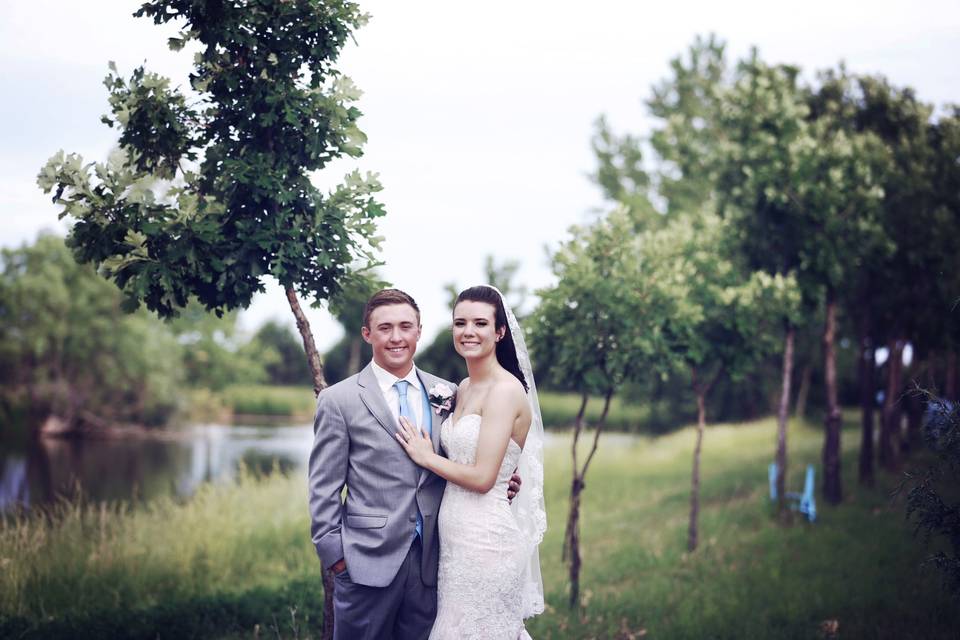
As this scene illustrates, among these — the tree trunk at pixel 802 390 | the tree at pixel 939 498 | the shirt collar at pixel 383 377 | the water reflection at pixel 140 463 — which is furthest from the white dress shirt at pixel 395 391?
the tree trunk at pixel 802 390

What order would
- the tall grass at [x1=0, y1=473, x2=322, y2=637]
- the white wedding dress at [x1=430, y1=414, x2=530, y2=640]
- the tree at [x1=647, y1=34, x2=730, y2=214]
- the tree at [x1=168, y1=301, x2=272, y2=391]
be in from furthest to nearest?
1. the tree at [x1=168, y1=301, x2=272, y2=391]
2. the tree at [x1=647, y1=34, x2=730, y2=214]
3. the tall grass at [x1=0, y1=473, x2=322, y2=637]
4. the white wedding dress at [x1=430, y1=414, x2=530, y2=640]

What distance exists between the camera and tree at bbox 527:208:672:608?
806cm

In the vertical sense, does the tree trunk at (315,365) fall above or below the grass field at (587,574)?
above

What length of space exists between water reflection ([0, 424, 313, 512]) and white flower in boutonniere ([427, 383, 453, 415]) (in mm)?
8417

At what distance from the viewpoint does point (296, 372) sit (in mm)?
53000

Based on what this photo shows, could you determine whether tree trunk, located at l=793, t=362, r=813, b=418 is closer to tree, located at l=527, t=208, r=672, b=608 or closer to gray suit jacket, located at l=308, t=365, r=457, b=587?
tree, located at l=527, t=208, r=672, b=608

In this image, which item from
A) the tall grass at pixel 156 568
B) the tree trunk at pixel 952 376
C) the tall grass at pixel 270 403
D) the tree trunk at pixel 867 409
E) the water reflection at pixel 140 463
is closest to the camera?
the tall grass at pixel 156 568

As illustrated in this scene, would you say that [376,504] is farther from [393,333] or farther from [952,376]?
[952,376]

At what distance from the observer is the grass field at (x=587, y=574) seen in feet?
22.5

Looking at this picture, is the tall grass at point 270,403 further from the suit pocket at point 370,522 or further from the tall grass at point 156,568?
the suit pocket at point 370,522

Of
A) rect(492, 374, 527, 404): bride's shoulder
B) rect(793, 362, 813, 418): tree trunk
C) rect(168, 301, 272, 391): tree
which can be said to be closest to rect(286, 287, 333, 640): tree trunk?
rect(492, 374, 527, 404): bride's shoulder

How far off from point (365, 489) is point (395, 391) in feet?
1.91

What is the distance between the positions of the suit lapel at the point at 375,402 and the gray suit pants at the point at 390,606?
2.11 feet

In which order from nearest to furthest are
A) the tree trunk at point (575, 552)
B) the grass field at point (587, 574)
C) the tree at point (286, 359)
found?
the grass field at point (587, 574)
the tree trunk at point (575, 552)
the tree at point (286, 359)
